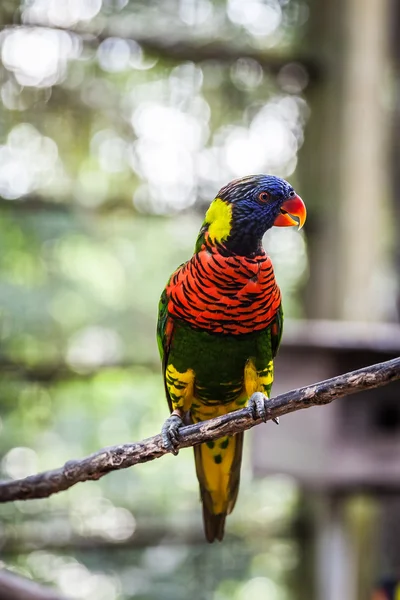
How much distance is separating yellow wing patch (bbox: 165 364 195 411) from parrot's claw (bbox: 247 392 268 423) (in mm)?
128

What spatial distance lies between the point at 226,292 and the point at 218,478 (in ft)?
0.94

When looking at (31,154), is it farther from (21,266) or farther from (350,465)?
(350,465)

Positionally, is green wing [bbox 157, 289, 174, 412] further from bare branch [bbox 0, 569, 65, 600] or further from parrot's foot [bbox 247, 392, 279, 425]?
bare branch [bbox 0, 569, 65, 600]

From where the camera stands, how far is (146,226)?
1921 millimetres

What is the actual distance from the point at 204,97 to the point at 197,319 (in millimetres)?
1313

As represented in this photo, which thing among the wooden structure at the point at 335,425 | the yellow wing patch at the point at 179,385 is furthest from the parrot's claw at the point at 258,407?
the wooden structure at the point at 335,425

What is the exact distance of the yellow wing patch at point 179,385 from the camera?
0.91 metres

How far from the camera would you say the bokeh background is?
1853 millimetres

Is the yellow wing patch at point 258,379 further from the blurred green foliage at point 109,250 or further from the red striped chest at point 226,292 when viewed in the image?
the blurred green foliage at point 109,250

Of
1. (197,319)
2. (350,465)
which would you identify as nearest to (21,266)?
(350,465)

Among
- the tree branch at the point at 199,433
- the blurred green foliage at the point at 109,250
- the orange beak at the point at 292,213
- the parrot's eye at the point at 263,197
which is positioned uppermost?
the blurred green foliage at the point at 109,250

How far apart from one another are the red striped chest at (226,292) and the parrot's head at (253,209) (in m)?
0.02

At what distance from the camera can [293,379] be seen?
1409 millimetres

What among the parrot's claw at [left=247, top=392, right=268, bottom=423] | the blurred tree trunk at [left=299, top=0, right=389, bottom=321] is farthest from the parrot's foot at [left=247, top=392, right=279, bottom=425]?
the blurred tree trunk at [left=299, top=0, right=389, bottom=321]
